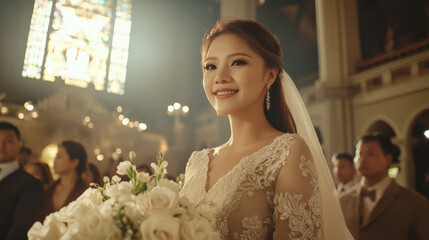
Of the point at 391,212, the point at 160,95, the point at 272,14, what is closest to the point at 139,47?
the point at 160,95

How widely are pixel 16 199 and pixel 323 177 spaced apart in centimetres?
247

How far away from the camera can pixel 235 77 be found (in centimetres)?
147

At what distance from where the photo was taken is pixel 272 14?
1320 cm

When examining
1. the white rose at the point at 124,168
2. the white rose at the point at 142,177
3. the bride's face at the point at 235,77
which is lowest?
the white rose at the point at 142,177

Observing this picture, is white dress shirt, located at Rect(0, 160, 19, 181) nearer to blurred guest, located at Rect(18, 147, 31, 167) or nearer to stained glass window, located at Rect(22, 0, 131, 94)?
blurred guest, located at Rect(18, 147, 31, 167)

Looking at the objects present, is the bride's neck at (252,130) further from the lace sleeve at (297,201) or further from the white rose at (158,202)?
the white rose at (158,202)

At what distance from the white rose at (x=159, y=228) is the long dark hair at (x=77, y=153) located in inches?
112

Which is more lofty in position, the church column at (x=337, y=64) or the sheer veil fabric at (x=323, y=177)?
the church column at (x=337, y=64)

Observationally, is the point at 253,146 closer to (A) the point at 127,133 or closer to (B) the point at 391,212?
(B) the point at 391,212

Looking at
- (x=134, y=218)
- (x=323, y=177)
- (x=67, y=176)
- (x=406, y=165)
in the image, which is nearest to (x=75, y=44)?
(x=67, y=176)

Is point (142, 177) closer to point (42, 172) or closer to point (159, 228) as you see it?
point (159, 228)

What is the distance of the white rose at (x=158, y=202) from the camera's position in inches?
36.3

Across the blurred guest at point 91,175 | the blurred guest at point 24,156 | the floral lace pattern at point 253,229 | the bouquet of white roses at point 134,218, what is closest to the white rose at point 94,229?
the bouquet of white roses at point 134,218

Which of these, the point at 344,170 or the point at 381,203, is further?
the point at 344,170
